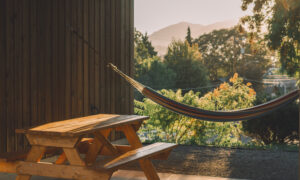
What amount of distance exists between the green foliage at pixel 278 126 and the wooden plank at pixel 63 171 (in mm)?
3815

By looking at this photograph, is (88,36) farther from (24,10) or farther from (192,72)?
(192,72)

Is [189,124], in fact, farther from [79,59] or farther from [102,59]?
[79,59]

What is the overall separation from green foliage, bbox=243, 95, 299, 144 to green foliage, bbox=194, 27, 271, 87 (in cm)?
2536

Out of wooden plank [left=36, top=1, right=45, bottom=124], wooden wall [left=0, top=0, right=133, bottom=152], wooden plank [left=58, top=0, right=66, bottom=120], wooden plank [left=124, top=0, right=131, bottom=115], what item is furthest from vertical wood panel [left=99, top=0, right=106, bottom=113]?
wooden plank [left=36, top=1, right=45, bottom=124]

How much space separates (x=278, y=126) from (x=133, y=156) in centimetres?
360

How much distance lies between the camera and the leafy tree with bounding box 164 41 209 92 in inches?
980

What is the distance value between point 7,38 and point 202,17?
52470 millimetres

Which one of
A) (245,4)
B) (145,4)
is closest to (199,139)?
(245,4)

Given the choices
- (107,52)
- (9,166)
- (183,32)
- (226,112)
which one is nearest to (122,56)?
(107,52)

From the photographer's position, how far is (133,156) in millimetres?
2219

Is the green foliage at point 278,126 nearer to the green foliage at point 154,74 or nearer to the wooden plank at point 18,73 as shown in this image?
the wooden plank at point 18,73

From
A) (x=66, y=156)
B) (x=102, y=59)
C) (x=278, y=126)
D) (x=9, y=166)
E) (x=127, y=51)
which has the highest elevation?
(x=127, y=51)

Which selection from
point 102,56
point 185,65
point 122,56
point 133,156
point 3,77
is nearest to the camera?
point 133,156

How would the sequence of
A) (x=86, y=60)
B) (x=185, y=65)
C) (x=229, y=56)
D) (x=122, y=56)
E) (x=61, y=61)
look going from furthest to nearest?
(x=229, y=56) < (x=185, y=65) < (x=122, y=56) < (x=86, y=60) < (x=61, y=61)
